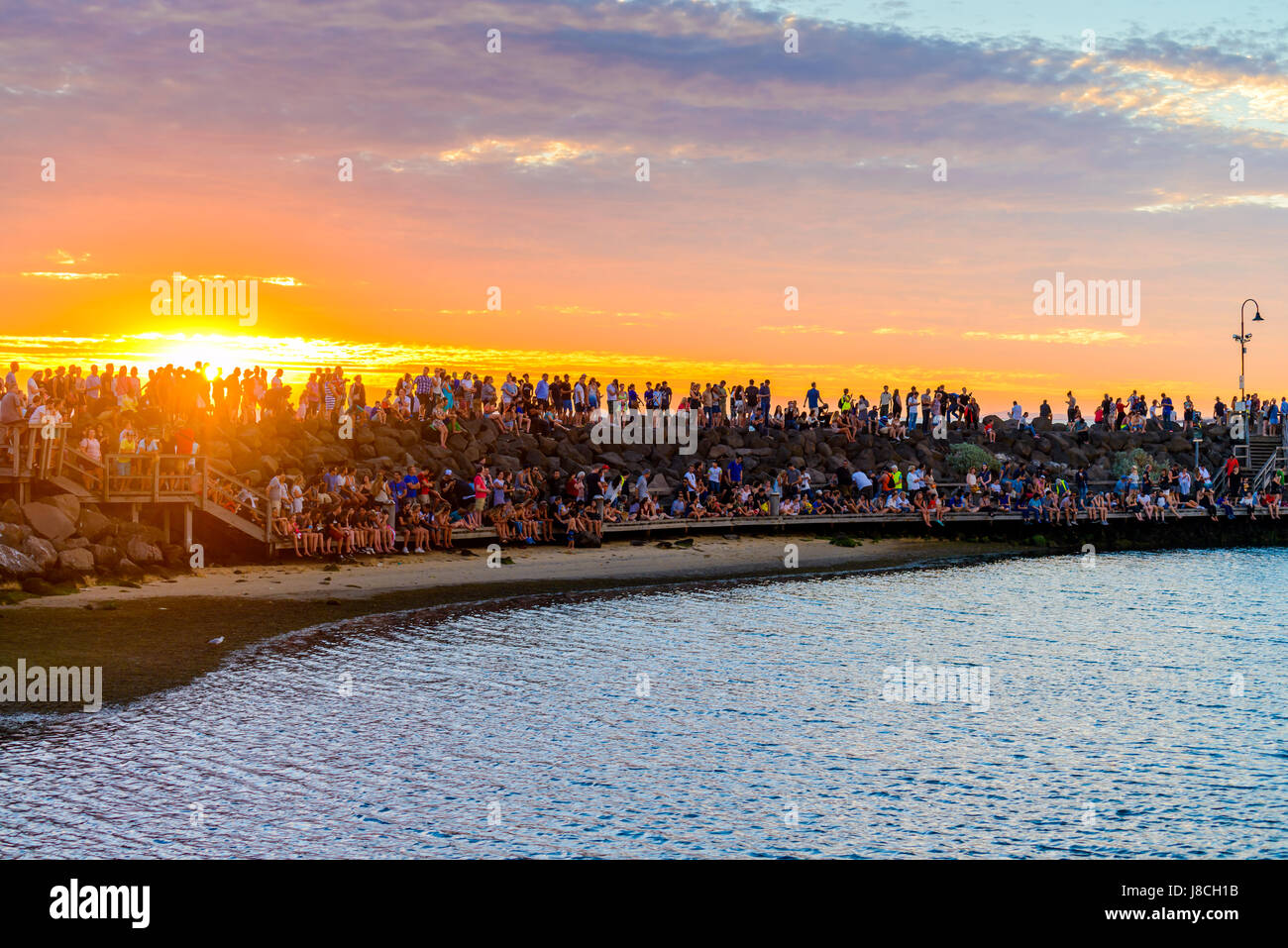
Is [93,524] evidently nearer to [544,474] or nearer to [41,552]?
[41,552]

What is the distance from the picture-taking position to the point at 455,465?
37125 mm

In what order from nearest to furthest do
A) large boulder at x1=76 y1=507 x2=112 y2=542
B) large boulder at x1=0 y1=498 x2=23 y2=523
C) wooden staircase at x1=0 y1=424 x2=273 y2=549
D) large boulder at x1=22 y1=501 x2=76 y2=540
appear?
large boulder at x1=0 y1=498 x2=23 y2=523 → large boulder at x1=22 y1=501 x2=76 y2=540 → wooden staircase at x1=0 y1=424 x2=273 y2=549 → large boulder at x1=76 y1=507 x2=112 y2=542

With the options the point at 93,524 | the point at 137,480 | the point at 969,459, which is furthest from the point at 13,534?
the point at 969,459

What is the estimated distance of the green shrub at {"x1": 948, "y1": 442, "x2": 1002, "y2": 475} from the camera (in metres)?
48.6

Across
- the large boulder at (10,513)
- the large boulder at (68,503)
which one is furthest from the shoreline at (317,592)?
the large boulder at (10,513)

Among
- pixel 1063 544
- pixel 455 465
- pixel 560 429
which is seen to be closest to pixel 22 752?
pixel 455 465

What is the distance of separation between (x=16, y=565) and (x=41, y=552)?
72cm

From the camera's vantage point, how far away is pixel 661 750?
1469 centimetres

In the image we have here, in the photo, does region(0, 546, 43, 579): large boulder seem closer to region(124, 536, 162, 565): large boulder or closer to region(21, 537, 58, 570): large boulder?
region(21, 537, 58, 570): large boulder

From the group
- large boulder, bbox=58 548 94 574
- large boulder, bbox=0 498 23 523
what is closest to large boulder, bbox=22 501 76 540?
large boulder, bbox=0 498 23 523

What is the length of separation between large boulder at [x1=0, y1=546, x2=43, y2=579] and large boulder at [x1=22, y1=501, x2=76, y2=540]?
1.14m

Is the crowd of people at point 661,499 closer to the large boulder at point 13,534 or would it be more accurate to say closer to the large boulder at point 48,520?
the large boulder at point 48,520

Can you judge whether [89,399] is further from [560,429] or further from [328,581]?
[560,429]

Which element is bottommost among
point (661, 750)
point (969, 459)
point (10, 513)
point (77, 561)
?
point (661, 750)
